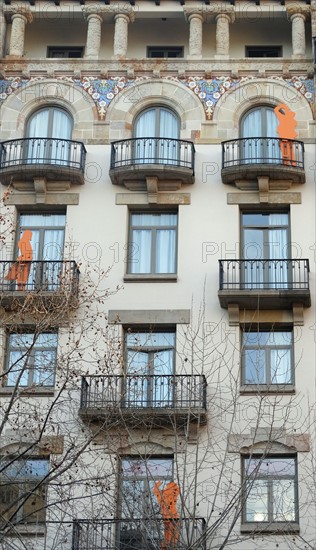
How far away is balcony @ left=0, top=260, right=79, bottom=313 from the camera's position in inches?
1063

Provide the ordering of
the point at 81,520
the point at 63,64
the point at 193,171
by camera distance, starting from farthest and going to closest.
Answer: the point at 63,64, the point at 193,171, the point at 81,520

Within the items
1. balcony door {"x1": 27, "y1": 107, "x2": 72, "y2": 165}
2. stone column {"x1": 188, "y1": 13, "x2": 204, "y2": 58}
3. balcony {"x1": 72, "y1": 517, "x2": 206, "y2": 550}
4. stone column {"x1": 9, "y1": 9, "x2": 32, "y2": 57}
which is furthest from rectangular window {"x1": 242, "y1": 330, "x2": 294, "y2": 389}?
stone column {"x1": 9, "y1": 9, "x2": 32, "y2": 57}

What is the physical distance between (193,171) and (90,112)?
344 centimetres

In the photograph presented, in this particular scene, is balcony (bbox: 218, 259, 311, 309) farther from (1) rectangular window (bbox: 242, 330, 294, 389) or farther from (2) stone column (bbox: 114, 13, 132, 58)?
(2) stone column (bbox: 114, 13, 132, 58)

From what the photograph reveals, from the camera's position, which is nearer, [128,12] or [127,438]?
[127,438]

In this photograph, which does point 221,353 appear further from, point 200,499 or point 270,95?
point 270,95

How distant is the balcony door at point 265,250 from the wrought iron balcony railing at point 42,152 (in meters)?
4.53

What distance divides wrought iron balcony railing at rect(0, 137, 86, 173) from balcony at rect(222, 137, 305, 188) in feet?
12.3

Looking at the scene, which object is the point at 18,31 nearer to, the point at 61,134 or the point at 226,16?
the point at 61,134

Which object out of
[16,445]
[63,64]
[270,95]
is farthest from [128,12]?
[16,445]

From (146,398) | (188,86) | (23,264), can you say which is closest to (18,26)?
(188,86)

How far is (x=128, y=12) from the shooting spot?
31469 mm

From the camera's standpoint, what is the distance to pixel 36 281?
92.7 ft

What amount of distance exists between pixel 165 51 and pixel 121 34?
4.56 feet
